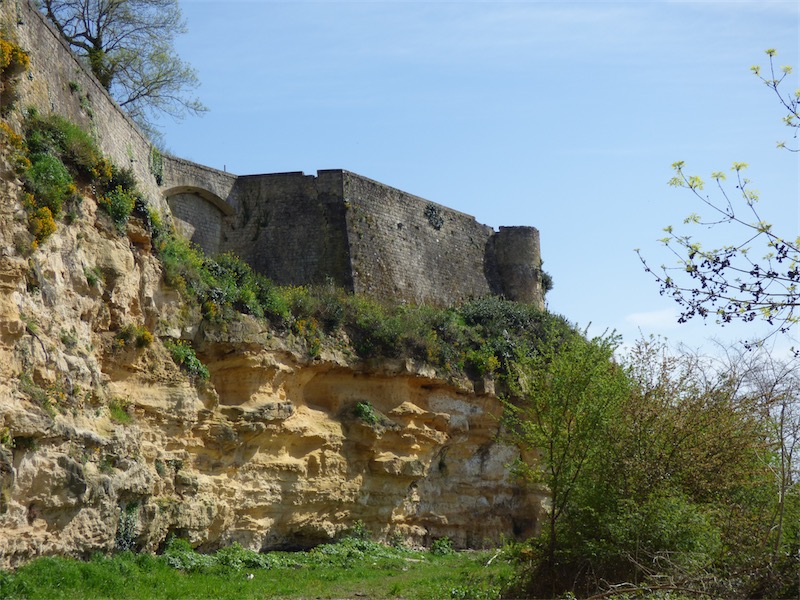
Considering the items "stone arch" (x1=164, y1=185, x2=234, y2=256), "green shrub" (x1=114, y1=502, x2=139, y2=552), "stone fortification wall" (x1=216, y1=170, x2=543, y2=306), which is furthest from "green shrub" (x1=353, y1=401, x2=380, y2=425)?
"green shrub" (x1=114, y1=502, x2=139, y2=552)

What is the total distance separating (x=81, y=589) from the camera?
1262 cm

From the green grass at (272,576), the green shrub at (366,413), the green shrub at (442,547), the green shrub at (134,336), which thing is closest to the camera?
the green grass at (272,576)

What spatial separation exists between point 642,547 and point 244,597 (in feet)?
17.6

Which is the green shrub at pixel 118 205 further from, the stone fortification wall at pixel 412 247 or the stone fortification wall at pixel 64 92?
the stone fortification wall at pixel 412 247

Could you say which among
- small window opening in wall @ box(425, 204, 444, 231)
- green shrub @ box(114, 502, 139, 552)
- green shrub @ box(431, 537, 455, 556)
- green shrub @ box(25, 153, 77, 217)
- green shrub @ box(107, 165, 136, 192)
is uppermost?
small window opening in wall @ box(425, 204, 444, 231)

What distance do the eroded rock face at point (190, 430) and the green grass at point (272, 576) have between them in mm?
394

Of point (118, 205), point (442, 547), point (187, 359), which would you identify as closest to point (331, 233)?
point (442, 547)

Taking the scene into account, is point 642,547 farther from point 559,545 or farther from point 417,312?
point 417,312

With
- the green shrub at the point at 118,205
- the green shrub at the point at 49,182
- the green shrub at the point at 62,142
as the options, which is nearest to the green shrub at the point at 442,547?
the green shrub at the point at 118,205

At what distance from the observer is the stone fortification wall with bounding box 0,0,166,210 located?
14789 mm

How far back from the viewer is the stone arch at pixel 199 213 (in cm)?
2341

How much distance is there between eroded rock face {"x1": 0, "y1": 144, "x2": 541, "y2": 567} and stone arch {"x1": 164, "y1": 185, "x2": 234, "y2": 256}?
5.69m

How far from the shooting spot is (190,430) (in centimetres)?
1686

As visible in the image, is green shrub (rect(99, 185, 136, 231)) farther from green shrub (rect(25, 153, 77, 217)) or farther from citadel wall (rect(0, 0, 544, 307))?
citadel wall (rect(0, 0, 544, 307))
